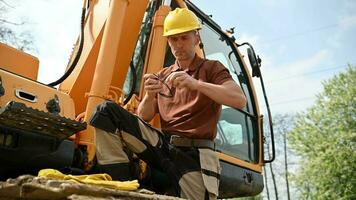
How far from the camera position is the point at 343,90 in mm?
22141

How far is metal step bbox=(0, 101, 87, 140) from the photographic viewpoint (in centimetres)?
188

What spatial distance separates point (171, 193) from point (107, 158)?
0.57 m

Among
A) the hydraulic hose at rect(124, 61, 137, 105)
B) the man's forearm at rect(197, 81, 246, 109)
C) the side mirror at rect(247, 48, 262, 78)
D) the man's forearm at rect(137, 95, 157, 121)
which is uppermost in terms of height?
the side mirror at rect(247, 48, 262, 78)

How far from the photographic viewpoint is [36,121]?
2041mm

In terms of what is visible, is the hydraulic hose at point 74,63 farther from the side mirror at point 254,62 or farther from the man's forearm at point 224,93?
the side mirror at point 254,62

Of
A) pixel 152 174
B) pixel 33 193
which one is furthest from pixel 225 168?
pixel 33 193

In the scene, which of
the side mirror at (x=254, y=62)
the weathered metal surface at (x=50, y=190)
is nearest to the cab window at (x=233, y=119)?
the side mirror at (x=254, y=62)

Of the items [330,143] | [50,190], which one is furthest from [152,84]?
[330,143]

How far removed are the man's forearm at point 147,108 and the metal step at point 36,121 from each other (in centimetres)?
65

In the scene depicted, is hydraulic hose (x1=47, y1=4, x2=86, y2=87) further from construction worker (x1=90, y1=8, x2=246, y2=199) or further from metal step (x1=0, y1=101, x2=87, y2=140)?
metal step (x1=0, y1=101, x2=87, y2=140)

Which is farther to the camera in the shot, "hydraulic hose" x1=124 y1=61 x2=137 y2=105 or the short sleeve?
"hydraulic hose" x1=124 y1=61 x2=137 y2=105

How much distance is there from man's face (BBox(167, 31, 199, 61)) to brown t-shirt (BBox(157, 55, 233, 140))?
0.11 m

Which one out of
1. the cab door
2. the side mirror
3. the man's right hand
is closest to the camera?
the man's right hand

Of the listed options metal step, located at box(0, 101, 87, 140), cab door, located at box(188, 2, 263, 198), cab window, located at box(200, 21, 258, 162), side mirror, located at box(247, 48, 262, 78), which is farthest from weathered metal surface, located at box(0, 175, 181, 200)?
side mirror, located at box(247, 48, 262, 78)
